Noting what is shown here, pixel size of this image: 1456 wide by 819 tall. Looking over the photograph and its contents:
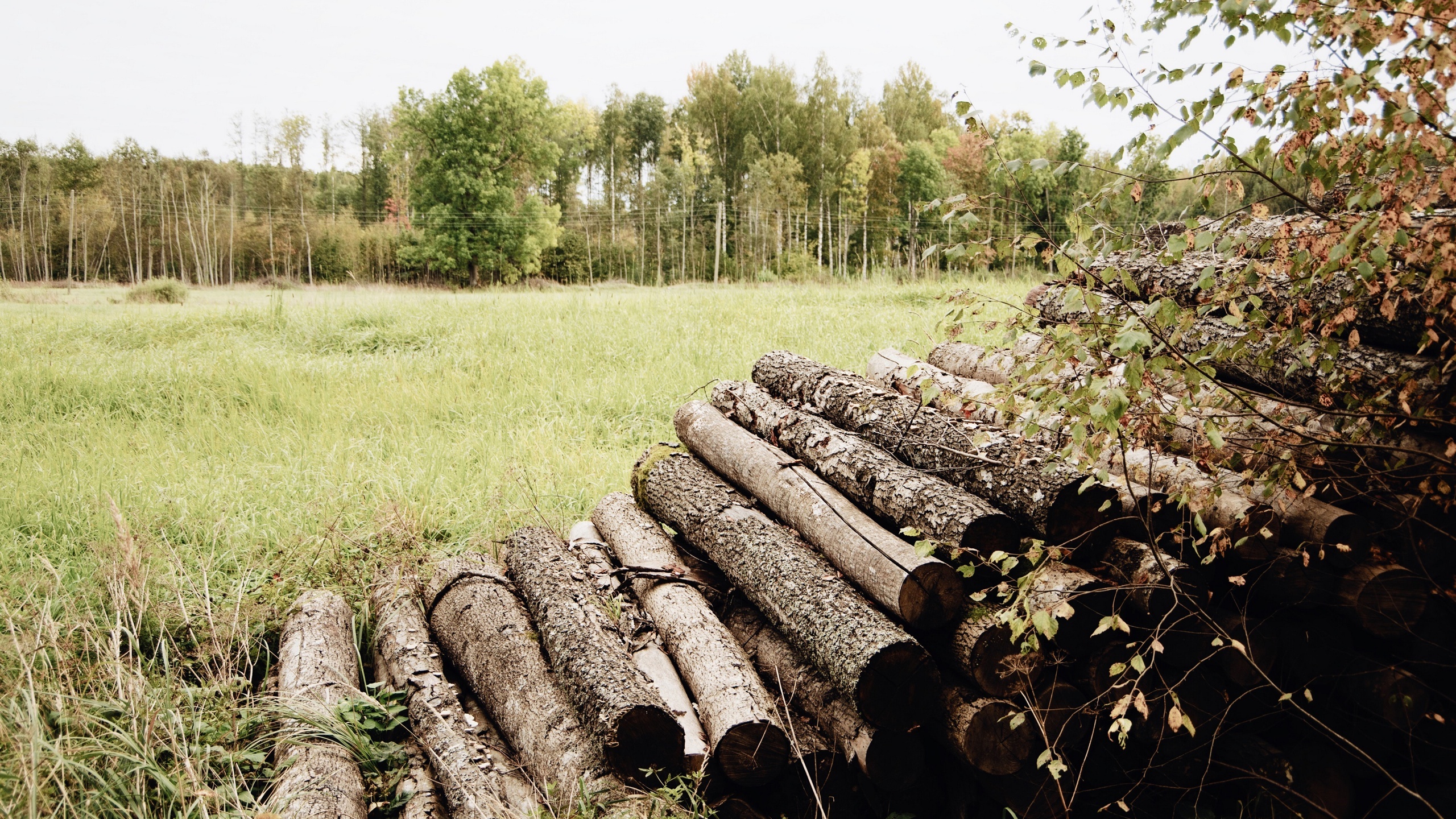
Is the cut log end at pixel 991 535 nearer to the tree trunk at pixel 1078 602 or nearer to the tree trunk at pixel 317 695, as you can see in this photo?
the tree trunk at pixel 1078 602

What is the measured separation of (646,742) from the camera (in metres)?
3.14

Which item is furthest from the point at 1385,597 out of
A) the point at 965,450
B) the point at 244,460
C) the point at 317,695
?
the point at 244,460

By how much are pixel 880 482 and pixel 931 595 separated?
69 cm

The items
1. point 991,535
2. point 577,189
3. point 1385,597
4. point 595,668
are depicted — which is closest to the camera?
point 1385,597

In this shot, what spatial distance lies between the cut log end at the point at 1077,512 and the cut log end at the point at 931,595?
0.45 m

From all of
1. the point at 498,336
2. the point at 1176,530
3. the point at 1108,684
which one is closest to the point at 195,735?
the point at 1108,684

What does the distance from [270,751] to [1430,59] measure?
183 inches

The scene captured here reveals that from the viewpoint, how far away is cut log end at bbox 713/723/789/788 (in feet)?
10.3

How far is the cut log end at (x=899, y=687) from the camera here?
10.0ft

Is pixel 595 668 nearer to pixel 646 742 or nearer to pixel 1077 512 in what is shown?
pixel 646 742

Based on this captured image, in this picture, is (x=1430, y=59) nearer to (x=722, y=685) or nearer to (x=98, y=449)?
(x=722, y=685)

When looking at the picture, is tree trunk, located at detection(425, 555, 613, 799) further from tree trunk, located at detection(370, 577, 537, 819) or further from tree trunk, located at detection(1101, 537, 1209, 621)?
tree trunk, located at detection(1101, 537, 1209, 621)

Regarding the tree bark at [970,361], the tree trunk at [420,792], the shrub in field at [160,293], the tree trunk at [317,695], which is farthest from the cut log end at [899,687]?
the shrub in field at [160,293]

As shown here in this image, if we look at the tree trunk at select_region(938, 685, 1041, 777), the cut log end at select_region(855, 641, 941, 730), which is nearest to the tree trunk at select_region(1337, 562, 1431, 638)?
the tree trunk at select_region(938, 685, 1041, 777)
